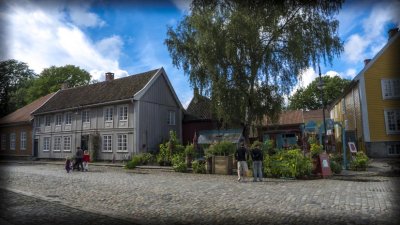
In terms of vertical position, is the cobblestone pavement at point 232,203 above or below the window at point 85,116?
below

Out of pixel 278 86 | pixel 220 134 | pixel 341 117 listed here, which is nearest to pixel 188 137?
pixel 220 134

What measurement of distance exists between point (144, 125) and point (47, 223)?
22637 millimetres

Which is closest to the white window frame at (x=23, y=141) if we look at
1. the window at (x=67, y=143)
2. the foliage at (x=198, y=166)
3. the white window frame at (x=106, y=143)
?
the window at (x=67, y=143)

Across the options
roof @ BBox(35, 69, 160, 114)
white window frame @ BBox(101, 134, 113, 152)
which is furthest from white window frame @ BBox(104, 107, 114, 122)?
white window frame @ BBox(101, 134, 113, 152)

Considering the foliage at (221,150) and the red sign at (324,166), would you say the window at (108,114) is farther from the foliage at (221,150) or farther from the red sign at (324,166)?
the red sign at (324,166)

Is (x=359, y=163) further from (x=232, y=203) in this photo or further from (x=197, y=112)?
(x=197, y=112)

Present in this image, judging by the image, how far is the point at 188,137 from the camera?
33.9m

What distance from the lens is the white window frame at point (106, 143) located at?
29828 mm

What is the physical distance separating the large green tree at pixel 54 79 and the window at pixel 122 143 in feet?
87.4

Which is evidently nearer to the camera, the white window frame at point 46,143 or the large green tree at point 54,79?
the white window frame at point 46,143

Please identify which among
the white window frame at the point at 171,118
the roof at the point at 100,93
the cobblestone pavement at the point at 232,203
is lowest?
the cobblestone pavement at the point at 232,203

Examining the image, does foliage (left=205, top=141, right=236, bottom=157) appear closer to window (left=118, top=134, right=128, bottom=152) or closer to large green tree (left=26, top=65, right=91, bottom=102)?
window (left=118, top=134, right=128, bottom=152)

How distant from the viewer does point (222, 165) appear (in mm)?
17812

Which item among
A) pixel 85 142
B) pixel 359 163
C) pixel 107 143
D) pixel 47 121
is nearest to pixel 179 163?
pixel 359 163
